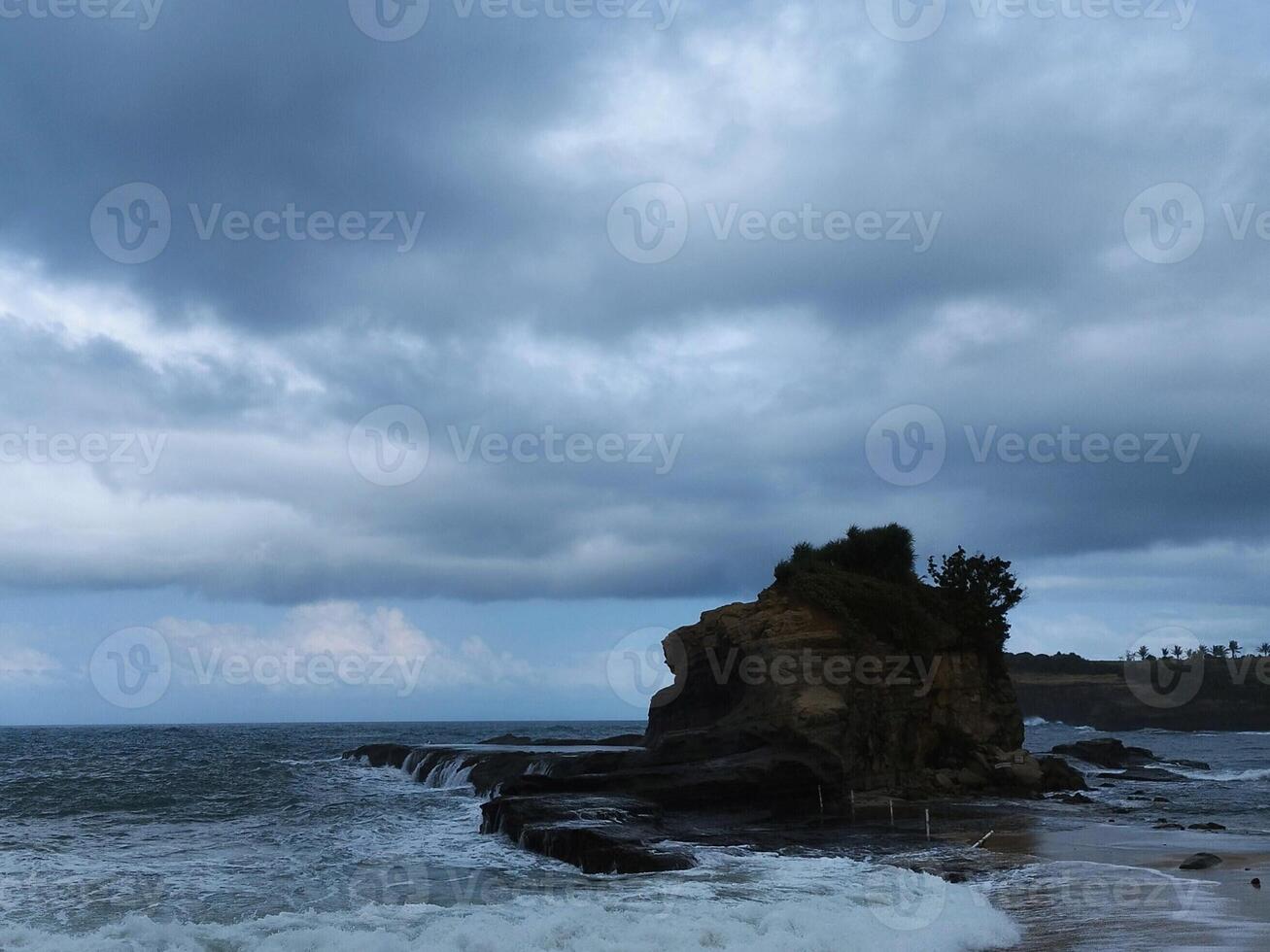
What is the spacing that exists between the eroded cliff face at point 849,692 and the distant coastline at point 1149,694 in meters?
103

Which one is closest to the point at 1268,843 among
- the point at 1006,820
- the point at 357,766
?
the point at 1006,820

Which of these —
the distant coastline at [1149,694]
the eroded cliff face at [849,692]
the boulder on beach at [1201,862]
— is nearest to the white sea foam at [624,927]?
the boulder on beach at [1201,862]

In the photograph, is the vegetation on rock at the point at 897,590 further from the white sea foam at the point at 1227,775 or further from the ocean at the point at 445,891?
the white sea foam at the point at 1227,775

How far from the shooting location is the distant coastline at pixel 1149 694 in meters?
144

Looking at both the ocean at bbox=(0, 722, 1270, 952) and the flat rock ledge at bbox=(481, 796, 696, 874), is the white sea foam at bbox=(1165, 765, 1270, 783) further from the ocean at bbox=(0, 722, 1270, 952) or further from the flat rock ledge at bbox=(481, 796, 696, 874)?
→ the flat rock ledge at bbox=(481, 796, 696, 874)

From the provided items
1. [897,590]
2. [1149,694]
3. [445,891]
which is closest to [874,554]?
[897,590]

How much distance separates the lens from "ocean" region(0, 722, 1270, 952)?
1396 centimetres

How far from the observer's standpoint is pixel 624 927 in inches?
562

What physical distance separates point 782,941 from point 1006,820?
17248mm

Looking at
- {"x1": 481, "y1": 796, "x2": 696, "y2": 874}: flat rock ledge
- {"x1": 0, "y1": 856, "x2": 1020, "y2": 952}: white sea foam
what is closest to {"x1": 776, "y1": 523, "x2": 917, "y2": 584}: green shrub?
{"x1": 481, "y1": 796, "x2": 696, "y2": 874}: flat rock ledge

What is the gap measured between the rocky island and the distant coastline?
335 feet

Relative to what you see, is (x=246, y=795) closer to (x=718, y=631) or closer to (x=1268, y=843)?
(x=718, y=631)

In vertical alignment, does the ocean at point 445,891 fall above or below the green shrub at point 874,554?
below

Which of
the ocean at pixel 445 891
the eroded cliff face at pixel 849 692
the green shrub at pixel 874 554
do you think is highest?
the green shrub at pixel 874 554
